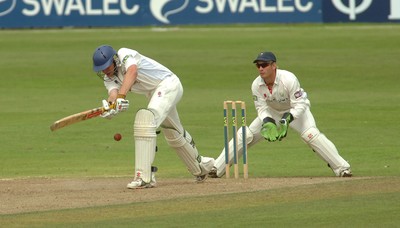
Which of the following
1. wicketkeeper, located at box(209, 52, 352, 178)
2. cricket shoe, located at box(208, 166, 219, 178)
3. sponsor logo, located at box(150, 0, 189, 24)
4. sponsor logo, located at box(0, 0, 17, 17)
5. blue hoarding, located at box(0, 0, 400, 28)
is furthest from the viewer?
sponsor logo, located at box(0, 0, 17, 17)

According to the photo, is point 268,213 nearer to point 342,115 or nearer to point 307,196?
point 307,196

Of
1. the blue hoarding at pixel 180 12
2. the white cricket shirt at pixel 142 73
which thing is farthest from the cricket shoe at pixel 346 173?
the blue hoarding at pixel 180 12

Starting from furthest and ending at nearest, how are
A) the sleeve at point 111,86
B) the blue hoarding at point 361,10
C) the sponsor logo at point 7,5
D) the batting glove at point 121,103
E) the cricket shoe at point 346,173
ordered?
the sponsor logo at point 7,5, the blue hoarding at point 361,10, the cricket shoe at point 346,173, the sleeve at point 111,86, the batting glove at point 121,103

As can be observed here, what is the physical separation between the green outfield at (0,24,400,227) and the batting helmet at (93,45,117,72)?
1.70 metres

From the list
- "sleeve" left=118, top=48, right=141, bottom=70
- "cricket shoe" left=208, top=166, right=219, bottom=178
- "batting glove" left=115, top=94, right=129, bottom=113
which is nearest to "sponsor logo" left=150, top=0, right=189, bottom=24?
"cricket shoe" left=208, top=166, right=219, bottom=178

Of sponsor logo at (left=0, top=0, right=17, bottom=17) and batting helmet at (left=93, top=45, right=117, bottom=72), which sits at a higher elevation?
batting helmet at (left=93, top=45, right=117, bottom=72)

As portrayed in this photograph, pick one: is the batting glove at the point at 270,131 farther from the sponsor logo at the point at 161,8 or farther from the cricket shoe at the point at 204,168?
the sponsor logo at the point at 161,8

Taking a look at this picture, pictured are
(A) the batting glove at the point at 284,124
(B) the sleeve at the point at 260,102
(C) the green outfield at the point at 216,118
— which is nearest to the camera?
(C) the green outfield at the point at 216,118

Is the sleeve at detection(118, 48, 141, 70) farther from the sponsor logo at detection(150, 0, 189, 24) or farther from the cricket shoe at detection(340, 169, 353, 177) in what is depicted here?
the sponsor logo at detection(150, 0, 189, 24)

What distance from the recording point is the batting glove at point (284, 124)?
12.1 meters

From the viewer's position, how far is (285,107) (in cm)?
1267

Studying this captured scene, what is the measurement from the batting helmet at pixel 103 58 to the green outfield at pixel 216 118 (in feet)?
5.57

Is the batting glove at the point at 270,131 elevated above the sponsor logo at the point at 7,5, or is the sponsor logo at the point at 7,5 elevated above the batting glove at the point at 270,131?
the batting glove at the point at 270,131

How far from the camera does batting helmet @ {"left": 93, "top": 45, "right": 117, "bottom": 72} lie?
11.7m
